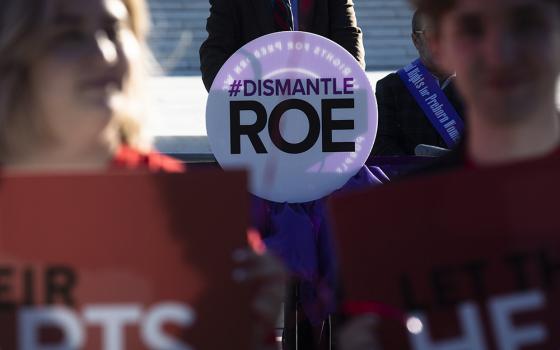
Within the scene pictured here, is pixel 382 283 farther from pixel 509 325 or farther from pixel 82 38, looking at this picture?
pixel 82 38

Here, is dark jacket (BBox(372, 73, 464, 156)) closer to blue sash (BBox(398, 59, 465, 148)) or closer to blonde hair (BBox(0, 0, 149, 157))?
blue sash (BBox(398, 59, 465, 148))

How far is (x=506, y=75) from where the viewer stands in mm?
1887

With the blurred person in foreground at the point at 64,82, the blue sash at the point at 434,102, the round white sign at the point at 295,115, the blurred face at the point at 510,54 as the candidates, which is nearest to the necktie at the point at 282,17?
the round white sign at the point at 295,115

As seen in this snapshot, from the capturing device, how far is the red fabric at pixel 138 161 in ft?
6.75

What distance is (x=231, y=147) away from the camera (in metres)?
3.67

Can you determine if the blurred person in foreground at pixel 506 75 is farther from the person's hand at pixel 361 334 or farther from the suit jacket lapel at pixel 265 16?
the suit jacket lapel at pixel 265 16

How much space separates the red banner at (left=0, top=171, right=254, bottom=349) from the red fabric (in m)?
0.10

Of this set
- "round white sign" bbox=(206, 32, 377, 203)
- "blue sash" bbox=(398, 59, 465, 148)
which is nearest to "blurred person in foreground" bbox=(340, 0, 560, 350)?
"round white sign" bbox=(206, 32, 377, 203)

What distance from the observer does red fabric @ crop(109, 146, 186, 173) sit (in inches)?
81.0

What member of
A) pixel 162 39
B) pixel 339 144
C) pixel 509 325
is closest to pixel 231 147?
pixel 339 144

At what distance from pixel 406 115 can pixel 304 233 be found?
1.01 m

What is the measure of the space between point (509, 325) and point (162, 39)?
26.9ft

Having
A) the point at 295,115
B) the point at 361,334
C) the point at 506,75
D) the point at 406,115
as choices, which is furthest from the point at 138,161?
the point at 406,115

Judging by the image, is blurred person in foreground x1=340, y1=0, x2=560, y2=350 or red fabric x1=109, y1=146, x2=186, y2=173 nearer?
blurred person in foreground x1=340, y1=0, x2=560, y2=350
